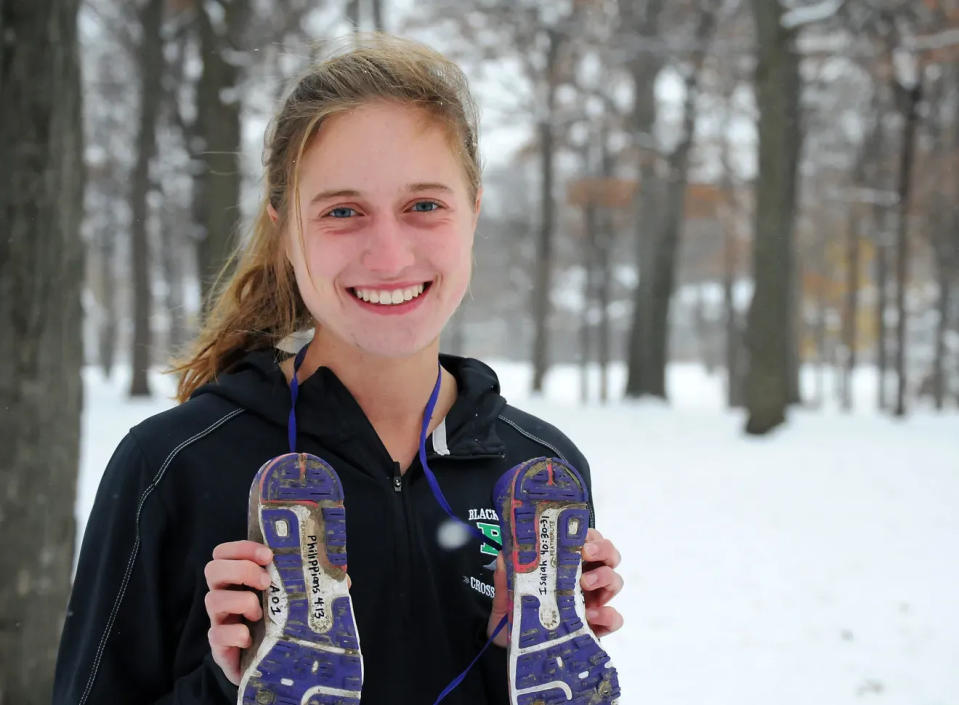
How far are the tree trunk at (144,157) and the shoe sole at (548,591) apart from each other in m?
13.5

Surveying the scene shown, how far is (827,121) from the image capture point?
21.7 m

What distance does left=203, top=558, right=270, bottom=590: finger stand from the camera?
1339 millimetres

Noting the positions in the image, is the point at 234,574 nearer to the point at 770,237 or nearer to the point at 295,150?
the point at 295,150

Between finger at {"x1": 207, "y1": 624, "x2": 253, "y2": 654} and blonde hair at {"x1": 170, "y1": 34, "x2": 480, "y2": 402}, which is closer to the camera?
finger at {"x1": 207, "y1": 624, "x2": 253, "y2": 654}

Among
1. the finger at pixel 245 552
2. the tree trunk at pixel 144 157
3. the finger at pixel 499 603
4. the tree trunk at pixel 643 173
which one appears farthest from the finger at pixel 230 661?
the tree trunk at pixel 643 173

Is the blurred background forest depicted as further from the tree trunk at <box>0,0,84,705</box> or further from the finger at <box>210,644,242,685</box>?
the finger at <box>210,644,242,685</box>

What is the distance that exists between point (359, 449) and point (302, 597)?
0.31 meters

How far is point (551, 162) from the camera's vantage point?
17.2 m

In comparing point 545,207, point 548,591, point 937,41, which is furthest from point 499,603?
point 545,207

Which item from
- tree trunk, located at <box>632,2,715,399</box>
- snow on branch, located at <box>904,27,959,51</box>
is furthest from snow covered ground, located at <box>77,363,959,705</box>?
snow on branch, located at <box>904,27,959,51</box>

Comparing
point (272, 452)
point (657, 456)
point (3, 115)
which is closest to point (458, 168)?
point (272, 452)

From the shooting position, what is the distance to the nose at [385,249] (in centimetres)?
155

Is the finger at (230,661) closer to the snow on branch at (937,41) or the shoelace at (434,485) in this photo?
the shoelace at (434,485)

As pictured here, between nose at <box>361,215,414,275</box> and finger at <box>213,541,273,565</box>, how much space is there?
0.52 m
